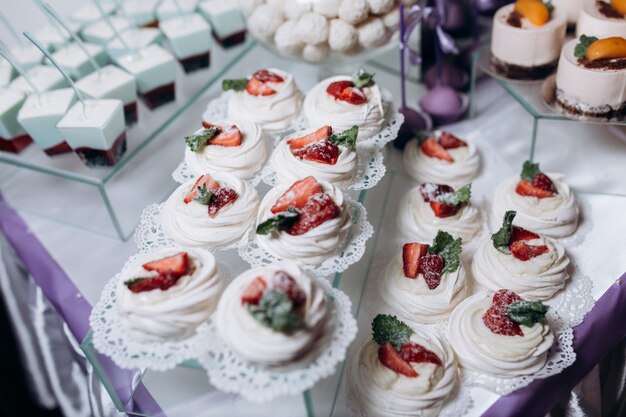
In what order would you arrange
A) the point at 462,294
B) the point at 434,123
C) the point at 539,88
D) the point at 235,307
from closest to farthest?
1. the point at 235,307
2. the point at 462,294
3. the point at 539,88
4. the point at 434,123

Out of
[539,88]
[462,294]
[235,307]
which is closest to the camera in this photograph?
[235,307]

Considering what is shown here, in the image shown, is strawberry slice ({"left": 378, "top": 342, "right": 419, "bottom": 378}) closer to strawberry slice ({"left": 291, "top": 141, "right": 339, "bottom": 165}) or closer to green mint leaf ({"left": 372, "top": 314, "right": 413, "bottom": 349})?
green mint leaf ({"left": 372, "top": 314, "right": 413, "bottom": 349})

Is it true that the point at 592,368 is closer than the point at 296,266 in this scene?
No

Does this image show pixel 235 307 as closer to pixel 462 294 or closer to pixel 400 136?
pixel 462 294

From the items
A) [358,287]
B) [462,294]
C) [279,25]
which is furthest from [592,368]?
[279,25]

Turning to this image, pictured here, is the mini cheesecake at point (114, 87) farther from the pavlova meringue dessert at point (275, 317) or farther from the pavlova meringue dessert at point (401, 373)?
the pavlova meringue dessert at point (401, 373)

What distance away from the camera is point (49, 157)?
2.32 metres

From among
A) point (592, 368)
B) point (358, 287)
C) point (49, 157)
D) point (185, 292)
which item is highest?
point (185, 292)

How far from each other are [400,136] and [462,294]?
842 millimetres

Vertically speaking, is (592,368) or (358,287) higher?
(358,287)

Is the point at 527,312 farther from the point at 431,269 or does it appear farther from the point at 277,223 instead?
the point at 277,223

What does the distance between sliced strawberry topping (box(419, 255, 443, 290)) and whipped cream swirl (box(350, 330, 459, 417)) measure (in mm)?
180

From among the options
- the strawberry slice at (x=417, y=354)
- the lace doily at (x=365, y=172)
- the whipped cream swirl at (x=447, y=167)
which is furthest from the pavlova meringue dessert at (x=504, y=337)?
the whipped cream swirl at (x=447, y=167)

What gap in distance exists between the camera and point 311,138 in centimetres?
181
